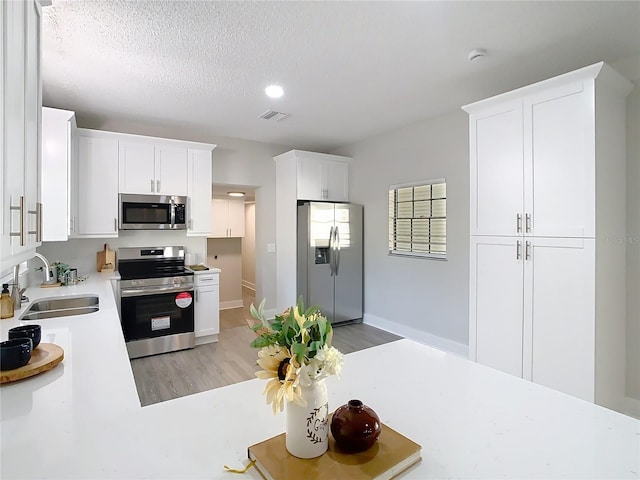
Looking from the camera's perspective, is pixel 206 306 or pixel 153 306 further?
pixel 206 306

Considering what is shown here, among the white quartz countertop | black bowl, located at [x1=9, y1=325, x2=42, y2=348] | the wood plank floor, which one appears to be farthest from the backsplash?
the white quartz countertop

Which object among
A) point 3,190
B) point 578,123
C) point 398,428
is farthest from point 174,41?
point 578,123

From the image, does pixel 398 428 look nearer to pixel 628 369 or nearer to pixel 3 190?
pixel 3 190

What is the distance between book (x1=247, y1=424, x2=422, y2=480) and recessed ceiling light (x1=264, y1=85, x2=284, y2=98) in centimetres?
293

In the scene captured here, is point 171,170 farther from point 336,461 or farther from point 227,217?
point 336,461

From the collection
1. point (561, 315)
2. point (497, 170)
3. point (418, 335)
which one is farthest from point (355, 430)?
point (418, 335)

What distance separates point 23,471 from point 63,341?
105cm

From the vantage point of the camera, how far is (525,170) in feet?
8.58

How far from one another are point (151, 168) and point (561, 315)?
4191mm

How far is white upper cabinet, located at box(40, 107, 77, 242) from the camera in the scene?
9.80ft

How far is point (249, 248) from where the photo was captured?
741 centimetres

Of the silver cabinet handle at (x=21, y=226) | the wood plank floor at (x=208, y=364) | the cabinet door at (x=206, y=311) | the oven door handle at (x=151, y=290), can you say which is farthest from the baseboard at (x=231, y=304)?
the silver cabinet handle at (x=21, y=226)

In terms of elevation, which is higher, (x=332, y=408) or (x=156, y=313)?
(x=332, y=408)

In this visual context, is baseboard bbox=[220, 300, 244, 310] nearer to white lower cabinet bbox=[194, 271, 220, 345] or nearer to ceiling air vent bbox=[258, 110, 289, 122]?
white lower cabinet bbox=[194, 271, 220, 345]
